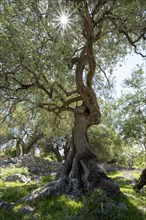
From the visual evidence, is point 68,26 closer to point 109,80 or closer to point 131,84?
point 109,80

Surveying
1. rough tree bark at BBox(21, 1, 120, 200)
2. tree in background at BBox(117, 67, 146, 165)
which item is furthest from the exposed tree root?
tree in background at BBox(117, 67, 146, 165)

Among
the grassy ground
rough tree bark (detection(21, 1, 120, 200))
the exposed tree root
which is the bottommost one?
the grassy ground

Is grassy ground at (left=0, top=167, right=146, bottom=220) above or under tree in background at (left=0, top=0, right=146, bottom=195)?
under

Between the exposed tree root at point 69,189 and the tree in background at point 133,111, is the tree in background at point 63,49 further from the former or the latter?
the tree in background at point 133,111

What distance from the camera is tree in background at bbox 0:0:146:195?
10109 mm

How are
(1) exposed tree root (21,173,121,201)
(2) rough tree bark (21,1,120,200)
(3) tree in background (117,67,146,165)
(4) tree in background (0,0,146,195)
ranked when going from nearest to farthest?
(4) tree in background (0,0,146,195) → (1) exposed tree root (21,173,121,201) → (2) rough tree bark (21,1,120,200) → (3) tree in background (117,67,146,165)

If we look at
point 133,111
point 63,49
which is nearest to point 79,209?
point 63,49

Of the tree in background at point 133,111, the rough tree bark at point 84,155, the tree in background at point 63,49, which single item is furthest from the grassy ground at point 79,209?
the tree in background at point 133,111

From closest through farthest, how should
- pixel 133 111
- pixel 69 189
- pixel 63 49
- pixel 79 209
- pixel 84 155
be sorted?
1. pixel 79 209
2. pixel 63 49
3. pixel 69 189
4. pixel 84 155
5. pixel 133 111

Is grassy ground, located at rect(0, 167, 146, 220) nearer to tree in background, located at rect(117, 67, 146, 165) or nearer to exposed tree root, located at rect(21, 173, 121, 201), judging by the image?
exposed tree root, located at rect(21, 173, 121, 201)

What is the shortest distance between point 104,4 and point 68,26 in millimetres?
2304

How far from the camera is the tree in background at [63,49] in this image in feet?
33.2

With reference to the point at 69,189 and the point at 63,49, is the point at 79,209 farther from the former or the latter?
the point at 63,49

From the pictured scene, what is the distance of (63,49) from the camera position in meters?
11.1
